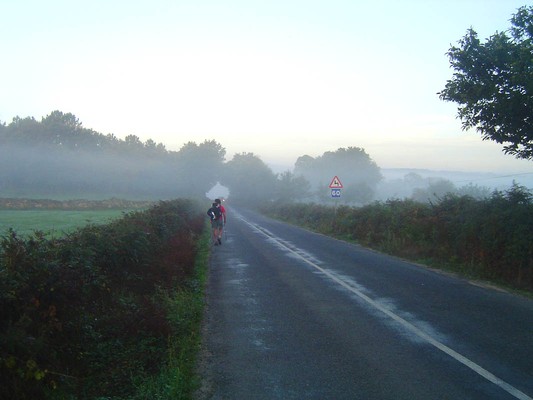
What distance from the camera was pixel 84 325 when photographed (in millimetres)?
6273

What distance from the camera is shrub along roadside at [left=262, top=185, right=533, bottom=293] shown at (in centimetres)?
1201

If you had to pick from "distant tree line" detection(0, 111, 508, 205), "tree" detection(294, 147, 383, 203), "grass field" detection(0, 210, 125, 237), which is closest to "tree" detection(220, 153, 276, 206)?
"distant tree line" detection(0, 111, 508, 205)

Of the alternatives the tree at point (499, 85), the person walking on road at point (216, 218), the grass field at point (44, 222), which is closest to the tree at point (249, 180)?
the grass field at point (44, 222)

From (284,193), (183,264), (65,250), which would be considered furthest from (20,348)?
(284,193)

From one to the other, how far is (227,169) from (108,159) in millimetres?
29092

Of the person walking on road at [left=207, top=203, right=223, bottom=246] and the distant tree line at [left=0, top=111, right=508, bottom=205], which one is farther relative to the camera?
the distant tree line at [left=0, top=111, right=508, bottom=205]

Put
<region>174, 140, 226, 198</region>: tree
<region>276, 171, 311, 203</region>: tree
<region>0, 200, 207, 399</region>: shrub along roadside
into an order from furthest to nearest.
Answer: <region>174, 140, 226, 198</region>: tree → <region>276, 171, 311, 203</region>: tree → <region>0, 200, 207, 399</region>: shrub along roadside

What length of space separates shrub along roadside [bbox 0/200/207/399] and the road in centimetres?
59

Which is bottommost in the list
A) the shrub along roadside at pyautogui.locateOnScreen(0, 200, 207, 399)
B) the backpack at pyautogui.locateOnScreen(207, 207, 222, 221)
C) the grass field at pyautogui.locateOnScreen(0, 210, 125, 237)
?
the grass field at pyautogui.locateOnScreen(0, 210, 125, 237)

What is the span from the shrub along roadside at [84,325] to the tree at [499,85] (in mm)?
9460

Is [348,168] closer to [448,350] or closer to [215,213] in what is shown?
[215,213]

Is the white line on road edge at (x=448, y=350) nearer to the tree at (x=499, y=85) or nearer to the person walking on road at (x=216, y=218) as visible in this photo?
the tree at (x=499, y=85)

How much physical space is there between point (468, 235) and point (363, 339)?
946cm

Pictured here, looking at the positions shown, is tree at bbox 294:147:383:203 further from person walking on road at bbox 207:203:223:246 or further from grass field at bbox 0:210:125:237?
person walking on road at bbox 207:203:223:246
